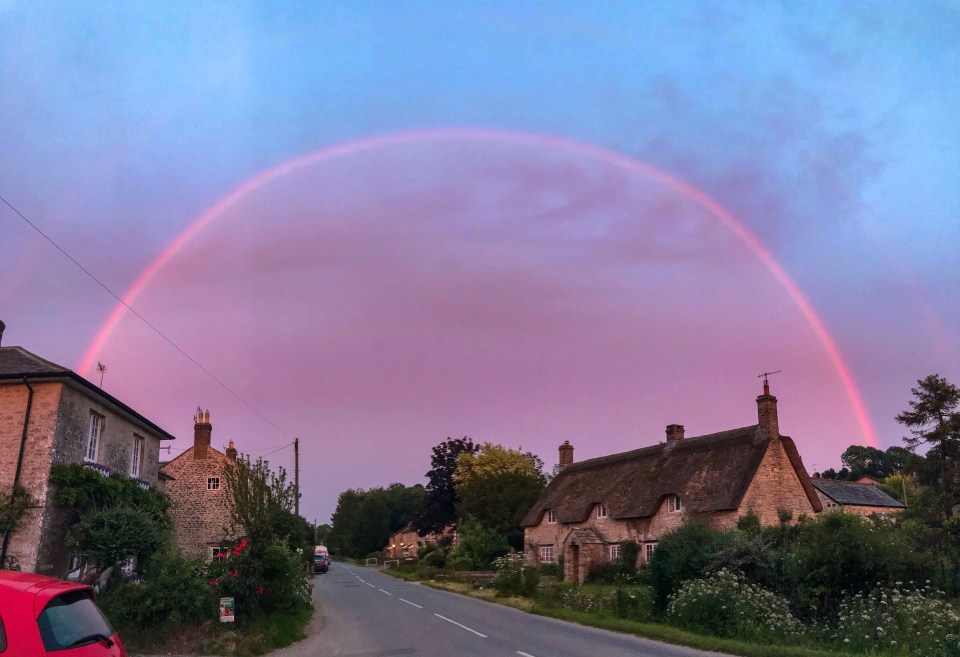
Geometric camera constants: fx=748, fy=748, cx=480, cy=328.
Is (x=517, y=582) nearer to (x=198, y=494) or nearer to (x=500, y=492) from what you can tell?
(x=198, y=494)

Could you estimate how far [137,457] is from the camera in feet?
87.9

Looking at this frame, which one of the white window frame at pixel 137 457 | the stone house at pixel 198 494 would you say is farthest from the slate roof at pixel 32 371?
the stone house at pixel 198 494

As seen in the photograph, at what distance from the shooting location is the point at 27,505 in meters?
19.0

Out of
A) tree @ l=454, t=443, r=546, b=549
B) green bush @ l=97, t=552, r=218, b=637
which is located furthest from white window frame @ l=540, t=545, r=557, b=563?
green bush @ l=97, t=552, r=218, b=637

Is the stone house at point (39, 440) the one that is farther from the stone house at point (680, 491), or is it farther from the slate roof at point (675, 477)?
the slate roof at point (675, 477)

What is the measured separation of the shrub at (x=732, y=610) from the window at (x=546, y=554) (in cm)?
2902

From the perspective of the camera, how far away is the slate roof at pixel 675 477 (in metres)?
37.3

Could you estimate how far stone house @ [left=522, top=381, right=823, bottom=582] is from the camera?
36.9 m

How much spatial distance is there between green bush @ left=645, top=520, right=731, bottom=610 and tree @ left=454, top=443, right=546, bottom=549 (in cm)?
3341

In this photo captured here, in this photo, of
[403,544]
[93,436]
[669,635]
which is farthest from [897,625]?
[403,544]

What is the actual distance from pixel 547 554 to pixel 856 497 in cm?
2618

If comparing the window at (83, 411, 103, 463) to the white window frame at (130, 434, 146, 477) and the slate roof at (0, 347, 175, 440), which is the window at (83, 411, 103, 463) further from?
the white window frame at (130, 434, 146, 477)

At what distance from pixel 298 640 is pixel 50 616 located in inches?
553

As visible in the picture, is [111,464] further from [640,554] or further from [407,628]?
[640,554]
